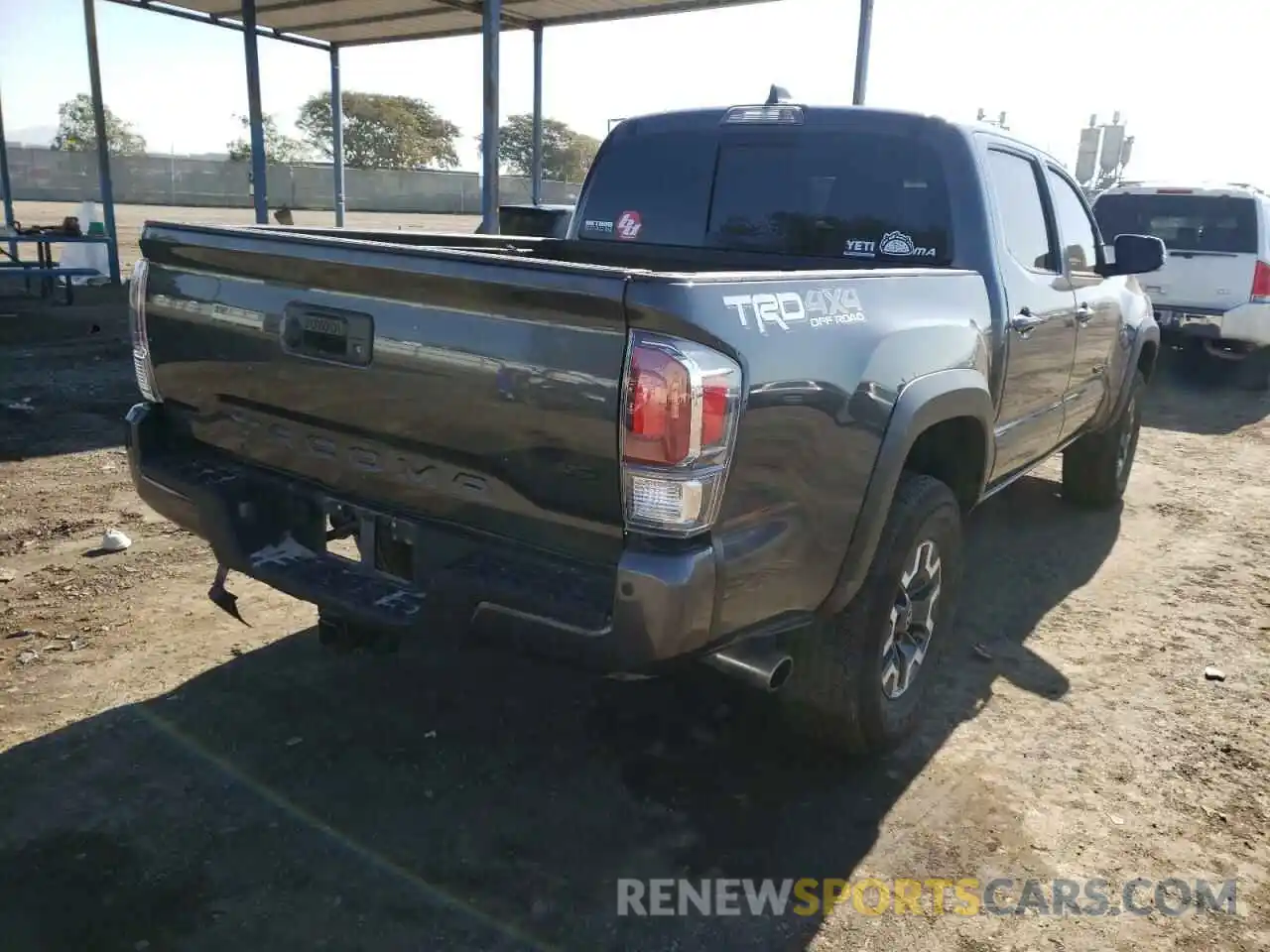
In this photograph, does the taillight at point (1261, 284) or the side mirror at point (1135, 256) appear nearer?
the side mirror at point (1135, 256)

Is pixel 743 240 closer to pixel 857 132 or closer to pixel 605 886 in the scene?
pixel 857 132

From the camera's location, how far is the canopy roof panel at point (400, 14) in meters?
11.9

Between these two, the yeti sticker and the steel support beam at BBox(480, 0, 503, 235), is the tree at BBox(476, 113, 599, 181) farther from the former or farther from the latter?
the yeti sticker

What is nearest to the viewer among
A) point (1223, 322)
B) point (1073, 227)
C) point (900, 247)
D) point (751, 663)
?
point (751, 663)

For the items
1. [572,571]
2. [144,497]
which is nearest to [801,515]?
[572,571]

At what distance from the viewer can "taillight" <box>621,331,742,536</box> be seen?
2.20m

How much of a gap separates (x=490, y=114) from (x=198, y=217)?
80.8 feet

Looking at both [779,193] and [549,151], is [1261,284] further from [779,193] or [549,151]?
[549,151]

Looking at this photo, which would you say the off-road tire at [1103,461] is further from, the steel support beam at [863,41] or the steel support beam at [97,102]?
the steel support beam at [97,102]

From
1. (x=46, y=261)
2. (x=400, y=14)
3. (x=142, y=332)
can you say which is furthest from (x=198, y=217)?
(x=142, y=332)

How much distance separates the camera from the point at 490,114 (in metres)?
10.4

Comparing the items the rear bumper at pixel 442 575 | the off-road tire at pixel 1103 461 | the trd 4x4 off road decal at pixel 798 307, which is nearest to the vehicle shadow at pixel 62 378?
the rear bumper at pixel 442 575

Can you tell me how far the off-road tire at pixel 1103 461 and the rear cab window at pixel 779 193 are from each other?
2.87 m

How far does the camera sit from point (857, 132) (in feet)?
12.6
